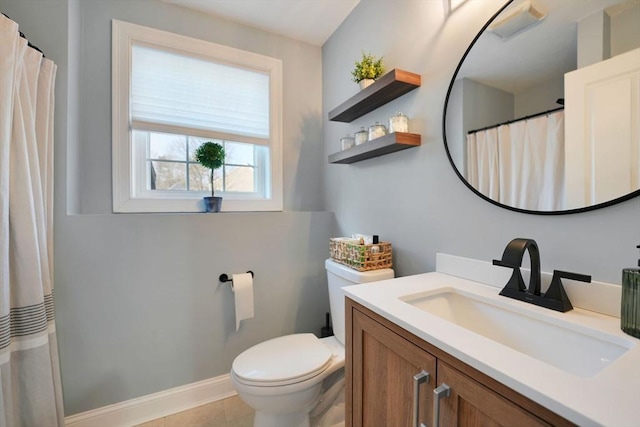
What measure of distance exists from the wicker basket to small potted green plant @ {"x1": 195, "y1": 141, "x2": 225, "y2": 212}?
86 centimetres

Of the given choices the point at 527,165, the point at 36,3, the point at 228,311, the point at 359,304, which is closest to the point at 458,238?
the point at 527,165

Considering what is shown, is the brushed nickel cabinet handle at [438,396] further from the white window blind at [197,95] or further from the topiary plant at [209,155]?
the white window blind at [197,95]

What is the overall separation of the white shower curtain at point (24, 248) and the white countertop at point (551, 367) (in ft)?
4.21

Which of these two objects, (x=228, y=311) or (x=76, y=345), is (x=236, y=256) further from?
(x=76, y=345)

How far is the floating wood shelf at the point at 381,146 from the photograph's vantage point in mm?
1206

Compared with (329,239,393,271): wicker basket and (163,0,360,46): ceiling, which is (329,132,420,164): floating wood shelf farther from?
(163,0,360,46): ceiling

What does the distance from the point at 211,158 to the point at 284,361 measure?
1.21m

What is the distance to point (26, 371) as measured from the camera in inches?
41.7

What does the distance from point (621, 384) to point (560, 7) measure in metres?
1.01

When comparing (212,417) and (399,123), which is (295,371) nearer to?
(212,417)

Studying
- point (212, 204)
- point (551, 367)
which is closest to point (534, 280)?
point (551, 367)

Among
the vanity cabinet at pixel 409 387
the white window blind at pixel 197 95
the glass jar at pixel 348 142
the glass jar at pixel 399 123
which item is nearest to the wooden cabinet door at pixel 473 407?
the vanity cabinet at pixel 409 387

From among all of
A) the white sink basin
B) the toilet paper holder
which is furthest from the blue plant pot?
the white sink basin

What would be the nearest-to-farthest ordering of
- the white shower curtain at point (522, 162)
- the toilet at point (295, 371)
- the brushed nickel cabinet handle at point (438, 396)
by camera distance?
1. the brushed nickel cabinet handle at point (438, 396)
2. the white shower curtain at point (522, 162)
3. the toilet at point (295, 371)
